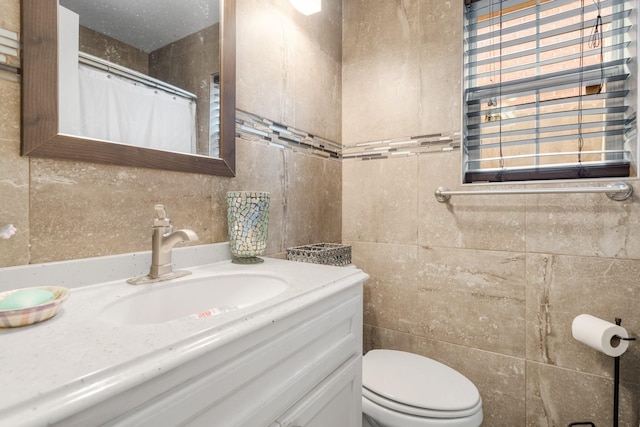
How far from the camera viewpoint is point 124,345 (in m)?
0.43

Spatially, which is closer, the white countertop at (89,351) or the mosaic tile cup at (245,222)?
the white countertop at (89,351)

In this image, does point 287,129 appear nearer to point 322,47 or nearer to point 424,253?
point 322,47

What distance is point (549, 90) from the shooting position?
1317 millimetres

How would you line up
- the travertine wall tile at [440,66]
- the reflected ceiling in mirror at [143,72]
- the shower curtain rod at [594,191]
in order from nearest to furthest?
the reflected ceiling in mirror at [143,72], the shower curtain rod at [594,191], the travertine wall tile at [440,66]

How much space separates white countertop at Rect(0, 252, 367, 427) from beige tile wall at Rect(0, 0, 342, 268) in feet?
0.56

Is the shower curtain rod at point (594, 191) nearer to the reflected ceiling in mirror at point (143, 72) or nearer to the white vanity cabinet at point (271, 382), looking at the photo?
the white vanity cabinet at point (271, 382)

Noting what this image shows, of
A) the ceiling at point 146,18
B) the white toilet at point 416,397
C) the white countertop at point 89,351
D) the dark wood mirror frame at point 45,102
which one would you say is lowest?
the white toilet at point 416,397

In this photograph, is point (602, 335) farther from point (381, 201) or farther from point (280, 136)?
point (280, 136)

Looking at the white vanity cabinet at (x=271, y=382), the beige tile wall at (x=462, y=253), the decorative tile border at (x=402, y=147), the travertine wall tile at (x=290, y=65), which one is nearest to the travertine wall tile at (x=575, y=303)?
the beige tile wall at (x=462, y=253)

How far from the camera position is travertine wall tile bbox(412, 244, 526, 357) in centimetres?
131

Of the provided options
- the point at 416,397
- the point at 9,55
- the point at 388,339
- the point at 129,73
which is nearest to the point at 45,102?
the point at 9,55

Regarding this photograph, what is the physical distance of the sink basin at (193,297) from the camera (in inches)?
27.6

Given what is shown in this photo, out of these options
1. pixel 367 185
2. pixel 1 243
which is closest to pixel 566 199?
pixel 367 185

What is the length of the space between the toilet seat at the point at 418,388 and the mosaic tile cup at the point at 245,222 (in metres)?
0.63
